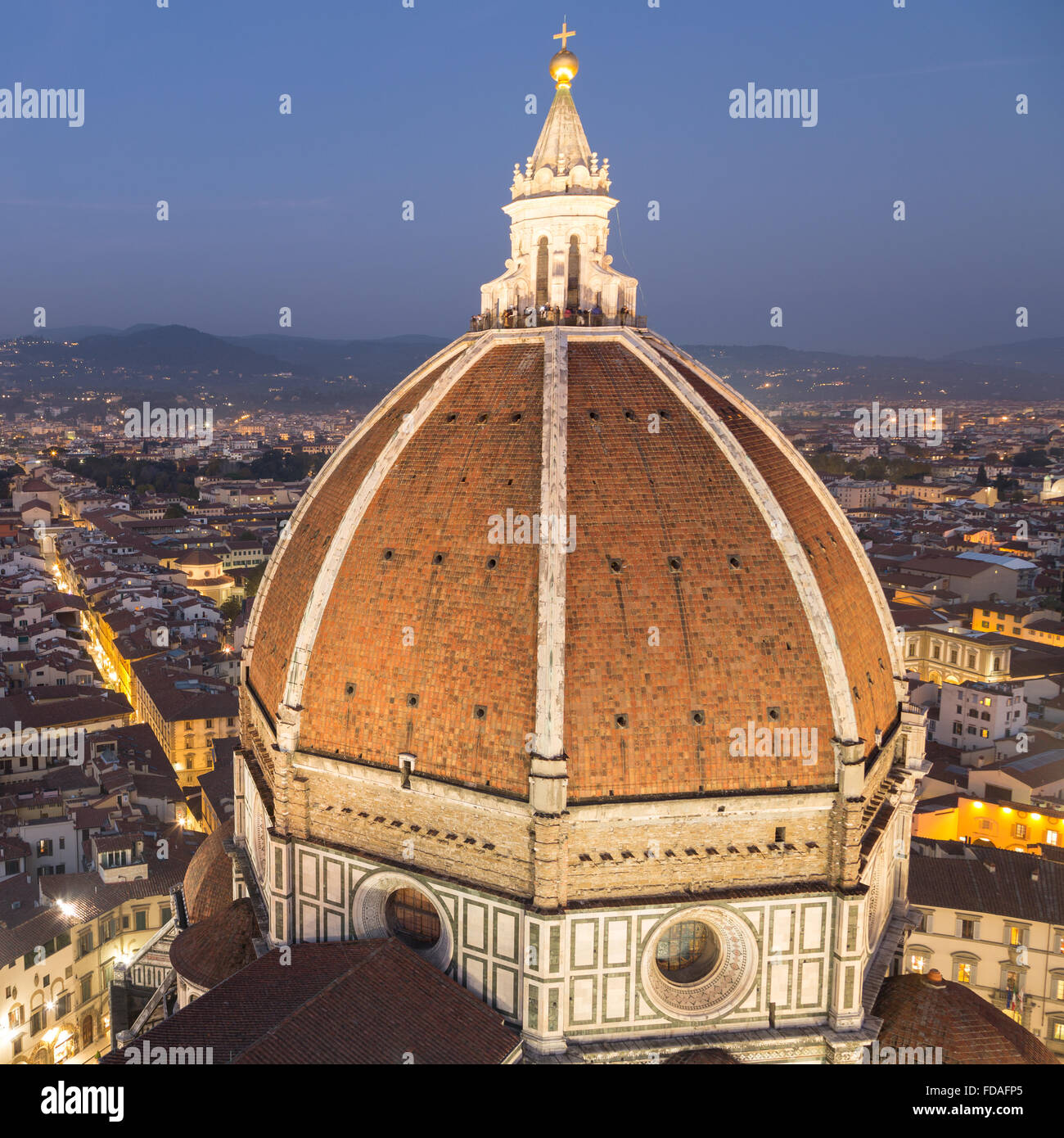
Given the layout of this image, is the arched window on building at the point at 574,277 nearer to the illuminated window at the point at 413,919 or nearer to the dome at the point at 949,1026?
the illuminated window at the point at 413,919

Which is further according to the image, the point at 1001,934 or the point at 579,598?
the point at 1001,934

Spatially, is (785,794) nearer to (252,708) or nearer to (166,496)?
(252,708)

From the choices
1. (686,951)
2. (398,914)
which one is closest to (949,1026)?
(686,951)

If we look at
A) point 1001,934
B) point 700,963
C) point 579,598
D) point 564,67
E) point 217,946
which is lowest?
point 1001,934

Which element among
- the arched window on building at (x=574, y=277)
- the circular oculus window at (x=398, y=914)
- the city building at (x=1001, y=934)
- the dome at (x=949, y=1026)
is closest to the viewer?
the circular oculus window at (x=398, y=914)

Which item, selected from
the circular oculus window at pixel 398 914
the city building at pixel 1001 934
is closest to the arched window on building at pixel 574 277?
the circular oculus window at pixel 398 914

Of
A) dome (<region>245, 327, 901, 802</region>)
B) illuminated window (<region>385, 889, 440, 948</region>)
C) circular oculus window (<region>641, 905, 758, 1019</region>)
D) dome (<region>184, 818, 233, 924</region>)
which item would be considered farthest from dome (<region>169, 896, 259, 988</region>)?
circular oculus window (<region>641, 905, 758, 1019</region>)

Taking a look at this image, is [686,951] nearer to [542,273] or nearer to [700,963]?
[700,963]
